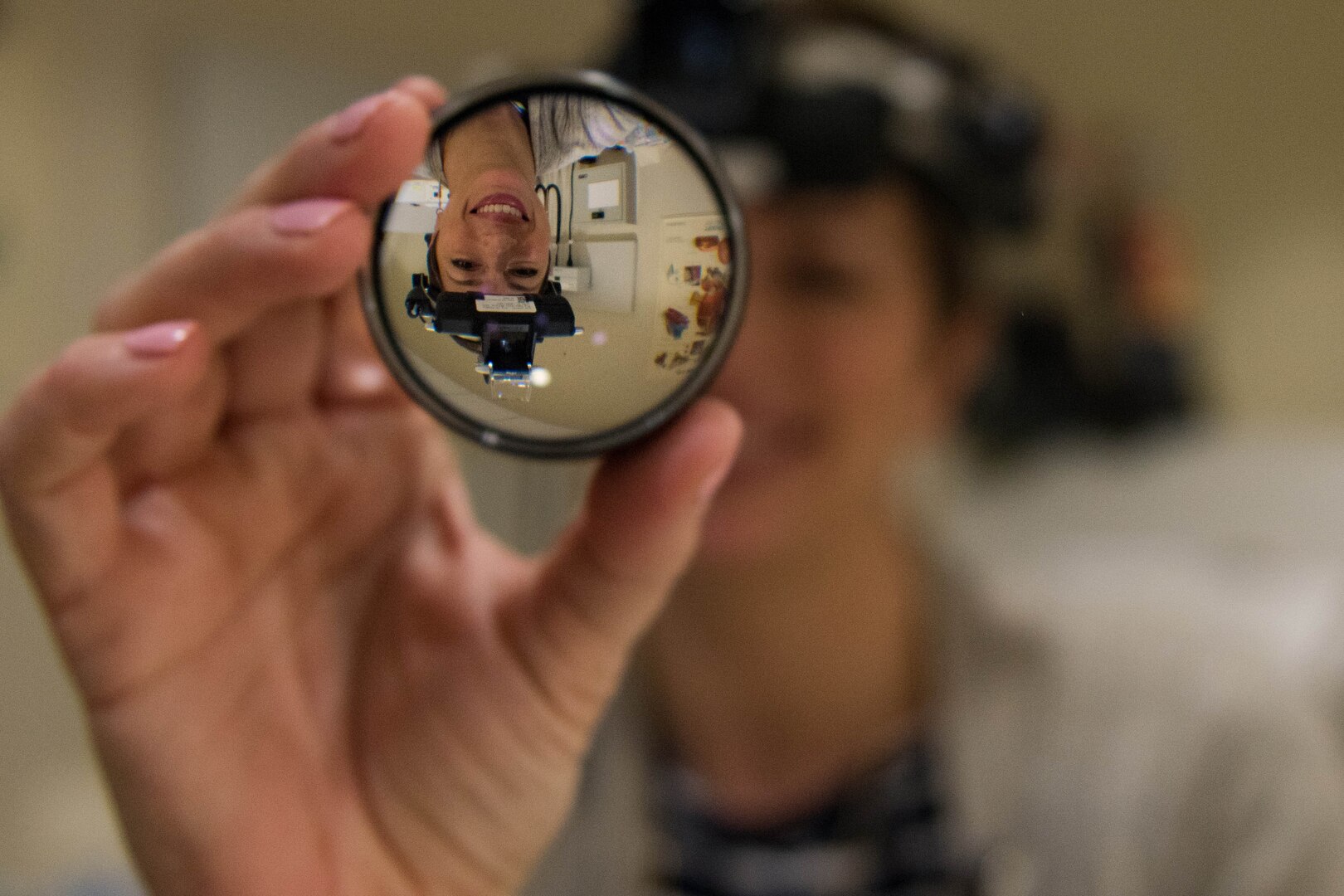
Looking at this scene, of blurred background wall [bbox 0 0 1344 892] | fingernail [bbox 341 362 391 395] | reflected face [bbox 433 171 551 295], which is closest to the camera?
reflected face [bbox 433 171 551 295]

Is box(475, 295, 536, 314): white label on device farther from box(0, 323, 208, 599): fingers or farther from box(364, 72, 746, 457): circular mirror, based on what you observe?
box(0, 323, 208, 599): fingers

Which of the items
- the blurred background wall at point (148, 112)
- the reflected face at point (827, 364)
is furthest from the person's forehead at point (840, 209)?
the blurred background wall at point (148, 112)

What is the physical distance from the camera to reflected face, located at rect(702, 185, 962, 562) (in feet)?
2.03

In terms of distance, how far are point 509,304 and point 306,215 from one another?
0.11 m

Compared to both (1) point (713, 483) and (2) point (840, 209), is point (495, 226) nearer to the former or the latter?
(1) point (713, 483)

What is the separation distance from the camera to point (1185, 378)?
192 centimetres

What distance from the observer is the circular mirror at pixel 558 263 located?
30 cm

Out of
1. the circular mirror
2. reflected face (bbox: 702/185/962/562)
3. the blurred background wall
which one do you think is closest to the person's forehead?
reflected face (bbox: 702/185/962/562)

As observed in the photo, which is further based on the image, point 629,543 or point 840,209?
point 840,209

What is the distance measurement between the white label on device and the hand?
0.08 m

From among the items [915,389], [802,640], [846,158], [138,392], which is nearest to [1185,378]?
[915,389]

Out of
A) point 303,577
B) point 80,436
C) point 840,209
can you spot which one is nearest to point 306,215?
point 80,436

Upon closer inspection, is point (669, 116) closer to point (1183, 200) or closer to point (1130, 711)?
point (1130, 711)

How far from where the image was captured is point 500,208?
296mm
